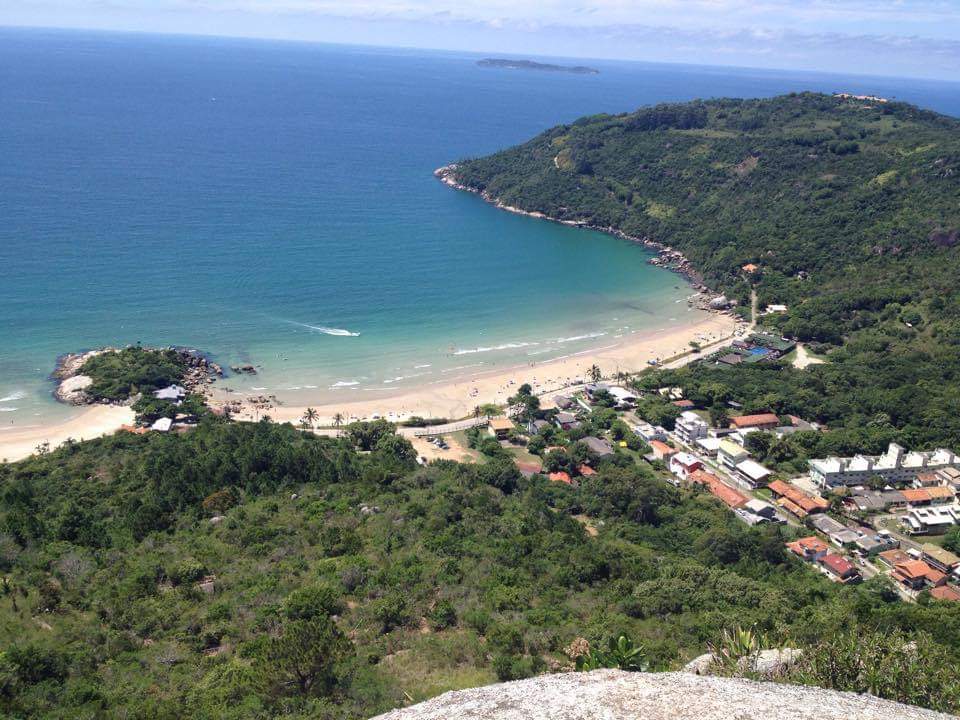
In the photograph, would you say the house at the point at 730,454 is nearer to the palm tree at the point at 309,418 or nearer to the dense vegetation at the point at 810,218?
the dense vegetation at the point at 810,218

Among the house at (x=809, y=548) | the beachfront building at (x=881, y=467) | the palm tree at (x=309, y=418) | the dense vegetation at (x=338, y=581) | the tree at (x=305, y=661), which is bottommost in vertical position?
the palm tree at (x=309, y=418)

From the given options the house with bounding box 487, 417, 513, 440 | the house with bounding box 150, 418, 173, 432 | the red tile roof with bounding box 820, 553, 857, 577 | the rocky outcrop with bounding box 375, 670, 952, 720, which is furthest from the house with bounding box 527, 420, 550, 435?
the rocky outcrop with bounding box 375, 670, 952, 720

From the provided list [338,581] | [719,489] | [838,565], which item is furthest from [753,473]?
[338,581]

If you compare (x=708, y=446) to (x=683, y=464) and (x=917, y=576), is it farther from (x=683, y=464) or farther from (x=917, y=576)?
(x=917, y=576)

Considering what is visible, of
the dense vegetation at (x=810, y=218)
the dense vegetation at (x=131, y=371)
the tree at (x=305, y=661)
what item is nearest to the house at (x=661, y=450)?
the dense vegetation at (x=810, y=218)

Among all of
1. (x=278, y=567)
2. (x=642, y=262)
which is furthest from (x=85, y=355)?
(x=642, y=262)

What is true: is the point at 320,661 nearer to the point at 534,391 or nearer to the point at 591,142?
the point at 534,391
